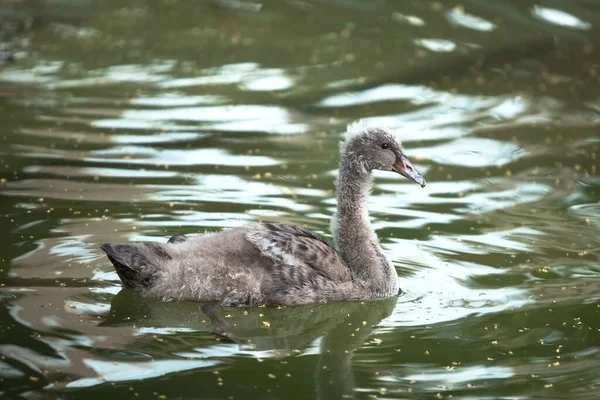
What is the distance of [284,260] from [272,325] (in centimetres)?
45

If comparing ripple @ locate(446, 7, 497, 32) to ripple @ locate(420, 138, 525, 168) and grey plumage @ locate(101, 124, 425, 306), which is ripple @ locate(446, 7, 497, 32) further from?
grey plumage @ locate(101, 124, 425, 306)

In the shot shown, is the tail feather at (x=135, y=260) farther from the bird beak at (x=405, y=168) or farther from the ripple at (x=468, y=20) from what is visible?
the ripple at (x=468, y=20)

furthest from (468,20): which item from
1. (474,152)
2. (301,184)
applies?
(301,184)

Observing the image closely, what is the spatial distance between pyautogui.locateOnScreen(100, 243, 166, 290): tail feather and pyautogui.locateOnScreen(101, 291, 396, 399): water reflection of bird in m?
0.18

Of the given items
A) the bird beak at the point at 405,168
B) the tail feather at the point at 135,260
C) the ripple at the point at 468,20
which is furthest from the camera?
the ripple at the point at 468,20

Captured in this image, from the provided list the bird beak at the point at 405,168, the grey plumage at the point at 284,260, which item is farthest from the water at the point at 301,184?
the bird beak at the point at 405,168

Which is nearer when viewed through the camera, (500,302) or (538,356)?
(538,356)

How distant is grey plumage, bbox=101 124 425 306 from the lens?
6.68 m

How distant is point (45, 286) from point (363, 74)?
7072mm

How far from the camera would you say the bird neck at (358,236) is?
7.11 m

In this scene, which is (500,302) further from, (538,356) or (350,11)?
(350,11)

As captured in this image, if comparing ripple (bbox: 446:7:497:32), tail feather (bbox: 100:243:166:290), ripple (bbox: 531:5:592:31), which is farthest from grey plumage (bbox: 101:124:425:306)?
ripple (bbox: 531:5:592:31)

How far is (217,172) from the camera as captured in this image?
A: 970 cm

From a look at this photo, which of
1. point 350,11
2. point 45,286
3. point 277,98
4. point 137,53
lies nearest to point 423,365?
point 45,286
